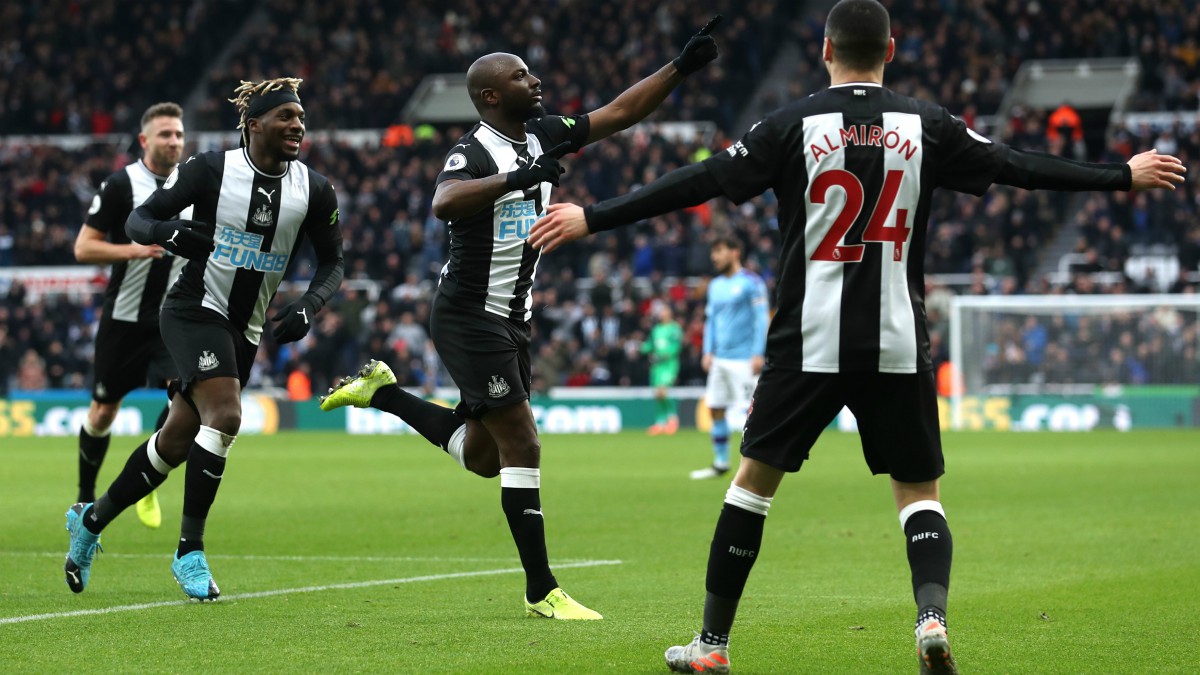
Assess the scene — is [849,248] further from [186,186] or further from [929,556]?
[186,186]

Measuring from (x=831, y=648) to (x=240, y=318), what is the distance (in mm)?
3419

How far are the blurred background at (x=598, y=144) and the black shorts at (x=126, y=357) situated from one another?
13.2m

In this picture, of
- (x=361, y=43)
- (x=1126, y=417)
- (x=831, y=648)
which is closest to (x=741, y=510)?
(x=831, y=648)

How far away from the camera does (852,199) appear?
5223mm

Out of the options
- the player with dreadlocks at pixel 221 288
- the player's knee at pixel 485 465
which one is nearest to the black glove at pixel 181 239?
the player with dreadlocks at pixel 221 288

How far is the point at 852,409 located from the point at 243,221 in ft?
11.8

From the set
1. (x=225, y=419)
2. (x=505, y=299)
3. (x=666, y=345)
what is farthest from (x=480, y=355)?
(x=666, y=345)

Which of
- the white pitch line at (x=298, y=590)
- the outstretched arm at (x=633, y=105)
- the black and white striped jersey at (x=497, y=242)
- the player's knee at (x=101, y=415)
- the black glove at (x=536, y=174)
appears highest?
the outstretched arm at (x=633, y=105)

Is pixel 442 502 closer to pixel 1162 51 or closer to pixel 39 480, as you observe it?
pixel 39 480

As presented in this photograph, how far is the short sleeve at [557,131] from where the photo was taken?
24.1ft

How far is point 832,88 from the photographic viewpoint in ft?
17.4

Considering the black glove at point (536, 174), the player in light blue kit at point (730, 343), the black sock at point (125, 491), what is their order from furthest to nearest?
1. the player in light blue kit at point (730, 343)
2. the black sock at point (125, 491)
3. the black glove at point (536, 174)

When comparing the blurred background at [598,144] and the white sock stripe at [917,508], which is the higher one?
the blurred background at [598,144]

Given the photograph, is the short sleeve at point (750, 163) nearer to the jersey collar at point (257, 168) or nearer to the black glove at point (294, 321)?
the black glove at point (294, 321)
